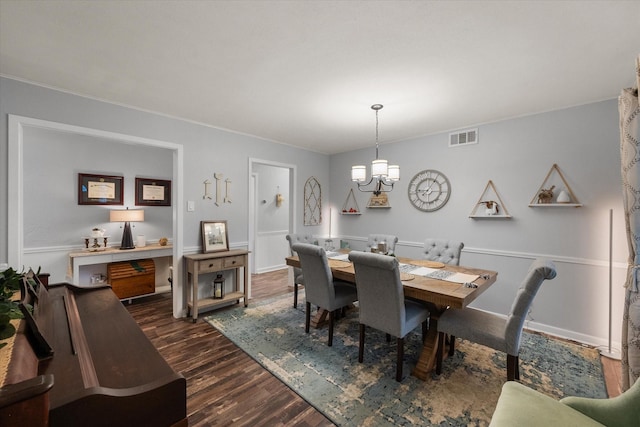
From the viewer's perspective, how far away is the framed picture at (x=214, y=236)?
3516 millimetres

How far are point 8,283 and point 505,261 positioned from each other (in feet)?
13.7

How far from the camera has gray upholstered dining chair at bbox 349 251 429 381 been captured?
81.0 inches

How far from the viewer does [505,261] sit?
10.8 feet

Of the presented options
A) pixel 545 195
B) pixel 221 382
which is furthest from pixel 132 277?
pixel 545 195

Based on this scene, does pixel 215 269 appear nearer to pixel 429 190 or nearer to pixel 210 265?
pixel 210 265

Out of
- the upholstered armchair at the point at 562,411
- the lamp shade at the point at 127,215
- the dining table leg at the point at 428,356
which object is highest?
the lamp shade at the point at 127,215

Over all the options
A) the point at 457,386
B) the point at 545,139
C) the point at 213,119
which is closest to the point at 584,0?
the point at 545,139

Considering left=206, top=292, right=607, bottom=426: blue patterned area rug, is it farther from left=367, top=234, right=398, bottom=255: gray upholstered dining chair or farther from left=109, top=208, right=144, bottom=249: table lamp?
left=109, top=208, right=144, bottom=249: table lamp

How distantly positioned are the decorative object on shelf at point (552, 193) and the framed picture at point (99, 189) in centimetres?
551

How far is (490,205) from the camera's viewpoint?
11.0 feet

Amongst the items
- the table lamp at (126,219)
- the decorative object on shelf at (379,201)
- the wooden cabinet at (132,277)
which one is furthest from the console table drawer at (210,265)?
the decorative object on shelf at (379,201)

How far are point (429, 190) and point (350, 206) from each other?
1495 mm

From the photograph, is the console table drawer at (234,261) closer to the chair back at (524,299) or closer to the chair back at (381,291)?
the chair back at (381,291)

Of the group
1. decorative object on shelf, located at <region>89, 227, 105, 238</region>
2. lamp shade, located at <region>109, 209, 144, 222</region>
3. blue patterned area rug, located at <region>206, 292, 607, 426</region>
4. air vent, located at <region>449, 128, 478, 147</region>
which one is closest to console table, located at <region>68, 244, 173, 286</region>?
decorative object on shelf, located at <region>89, 227, 105, 238</region>
